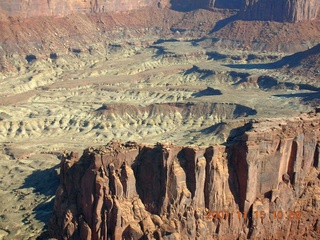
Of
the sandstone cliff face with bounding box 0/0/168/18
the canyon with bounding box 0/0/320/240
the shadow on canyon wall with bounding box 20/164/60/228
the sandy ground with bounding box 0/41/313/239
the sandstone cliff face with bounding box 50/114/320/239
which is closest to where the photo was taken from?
the sandstone cliff face with bounding box 50/114/320/239

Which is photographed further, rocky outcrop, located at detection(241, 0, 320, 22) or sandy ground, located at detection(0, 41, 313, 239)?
rocky outcrop, located at detection(241, 0, 320, 22)

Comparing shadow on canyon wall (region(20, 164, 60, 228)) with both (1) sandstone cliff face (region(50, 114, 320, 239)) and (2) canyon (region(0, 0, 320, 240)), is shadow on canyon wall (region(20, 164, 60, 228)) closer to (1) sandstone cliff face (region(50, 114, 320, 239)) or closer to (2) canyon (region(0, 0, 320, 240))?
(2) canyon (region(0, 0, 320, 240))

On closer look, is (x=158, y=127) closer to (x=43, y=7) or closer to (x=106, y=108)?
(x=106, y=108)

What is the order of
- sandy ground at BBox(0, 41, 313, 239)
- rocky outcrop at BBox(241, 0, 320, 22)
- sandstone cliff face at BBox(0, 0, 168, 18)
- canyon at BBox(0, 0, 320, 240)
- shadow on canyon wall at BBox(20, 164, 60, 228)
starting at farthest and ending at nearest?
rocky outcrop at BBox(241, 0, 320, 22) < sandstone cliff face at BBox(0, 0, 168, 18) < sandy ground at BBox(0, 41, 313, 239) < shadow on canyon wall at BBox(20, 164, 60, 228) < canyon at BBox(0, 0, 320, 240)

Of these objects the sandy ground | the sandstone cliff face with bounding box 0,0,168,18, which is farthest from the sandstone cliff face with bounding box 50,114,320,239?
the sandstone cliff face with bounding box 0,0,168,18

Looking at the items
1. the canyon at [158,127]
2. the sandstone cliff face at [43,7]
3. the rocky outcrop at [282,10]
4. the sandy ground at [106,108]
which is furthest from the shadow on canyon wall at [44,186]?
the rocky outcrop at [282,10]

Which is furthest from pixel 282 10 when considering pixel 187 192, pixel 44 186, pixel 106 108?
pixel 187 192

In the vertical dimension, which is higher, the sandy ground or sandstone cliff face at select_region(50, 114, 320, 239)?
sandstone cliff face at select_region(50, 114, 320, 239)

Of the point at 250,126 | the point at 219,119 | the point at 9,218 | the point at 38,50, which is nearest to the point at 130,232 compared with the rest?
the point at 250,126
